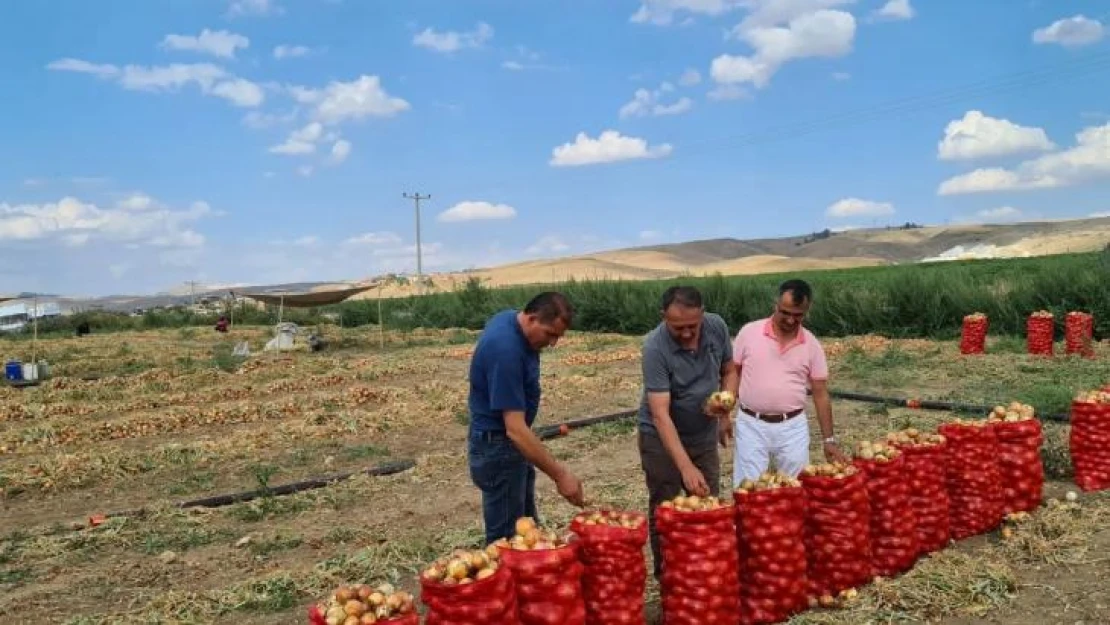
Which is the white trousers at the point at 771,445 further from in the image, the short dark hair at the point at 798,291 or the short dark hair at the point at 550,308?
the short dark hair at the point at 550,308

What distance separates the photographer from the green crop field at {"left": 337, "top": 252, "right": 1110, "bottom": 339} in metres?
19.0

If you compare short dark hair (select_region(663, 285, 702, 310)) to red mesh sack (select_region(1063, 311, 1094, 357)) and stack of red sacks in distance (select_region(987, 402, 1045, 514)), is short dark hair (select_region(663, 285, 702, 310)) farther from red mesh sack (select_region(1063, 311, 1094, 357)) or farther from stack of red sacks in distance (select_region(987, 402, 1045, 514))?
red mesh sack (select_region(1063, 311, 1094, 357))

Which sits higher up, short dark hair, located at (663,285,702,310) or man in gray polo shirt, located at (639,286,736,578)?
short dark hair, located at (663,285,702,310)

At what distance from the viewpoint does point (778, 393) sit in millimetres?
5137

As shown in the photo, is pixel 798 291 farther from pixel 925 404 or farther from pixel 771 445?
pixel 925 404

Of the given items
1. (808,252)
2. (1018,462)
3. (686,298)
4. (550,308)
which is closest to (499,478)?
Result: (550,308)

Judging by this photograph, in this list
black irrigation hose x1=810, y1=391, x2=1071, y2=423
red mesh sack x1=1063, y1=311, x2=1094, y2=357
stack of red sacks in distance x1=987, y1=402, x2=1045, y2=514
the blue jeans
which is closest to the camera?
the blue jeans

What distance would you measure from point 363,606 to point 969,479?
4.07 meters

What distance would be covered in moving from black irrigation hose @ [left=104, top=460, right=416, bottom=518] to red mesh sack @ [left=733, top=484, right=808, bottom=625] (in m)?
5.42

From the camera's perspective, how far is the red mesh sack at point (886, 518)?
15.9 ft

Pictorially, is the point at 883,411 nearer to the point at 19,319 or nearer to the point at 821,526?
the point at 821,526

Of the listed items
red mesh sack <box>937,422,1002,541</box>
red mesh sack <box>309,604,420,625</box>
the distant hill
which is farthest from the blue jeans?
the distant hill

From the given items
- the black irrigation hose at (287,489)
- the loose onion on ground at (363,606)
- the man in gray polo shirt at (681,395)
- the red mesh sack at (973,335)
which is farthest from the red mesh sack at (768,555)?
the red mesh sack at (973,335)

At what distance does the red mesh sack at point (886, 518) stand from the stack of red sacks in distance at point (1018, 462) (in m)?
1.26
